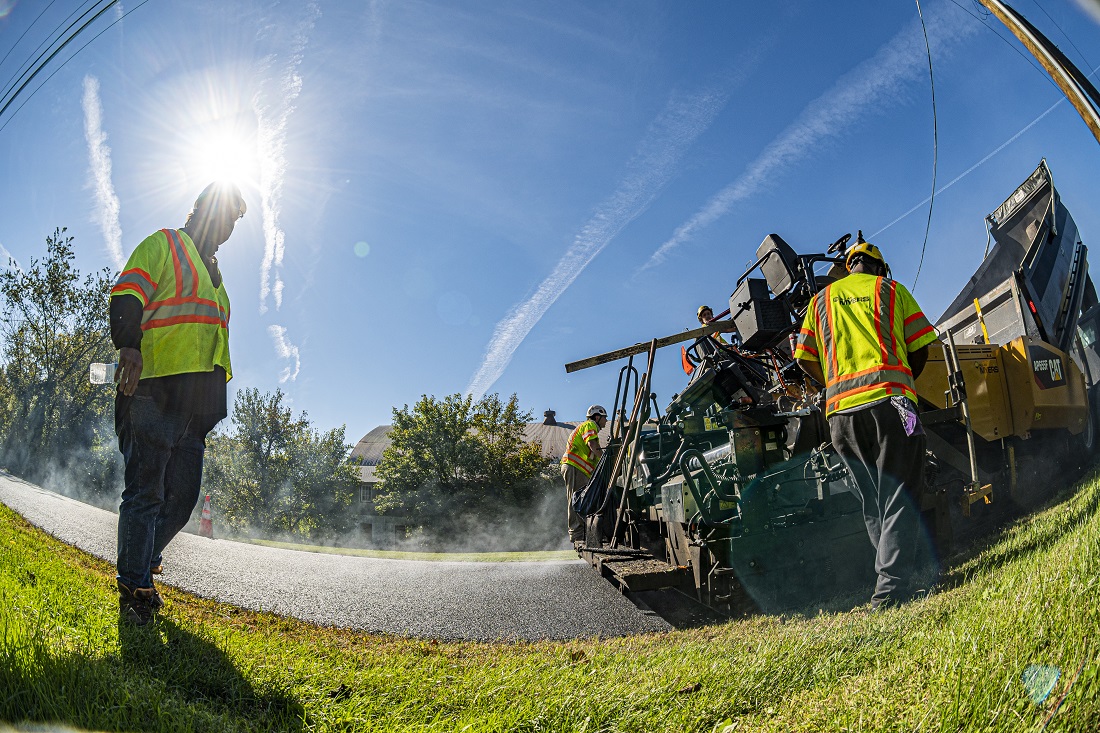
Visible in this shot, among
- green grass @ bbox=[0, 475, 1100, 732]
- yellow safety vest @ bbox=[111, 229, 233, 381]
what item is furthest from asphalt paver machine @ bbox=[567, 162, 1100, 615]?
yellow safety vest @ bbox=[111, 229, 233, 381]

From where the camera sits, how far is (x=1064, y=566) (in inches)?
71.9

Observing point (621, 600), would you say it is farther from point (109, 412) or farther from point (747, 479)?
point (109, 412)

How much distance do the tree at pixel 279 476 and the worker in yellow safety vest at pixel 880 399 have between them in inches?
1195

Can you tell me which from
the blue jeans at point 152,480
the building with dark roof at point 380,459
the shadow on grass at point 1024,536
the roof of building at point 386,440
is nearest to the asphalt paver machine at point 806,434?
the shadow on grass at point 1024,536

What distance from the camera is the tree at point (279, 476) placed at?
29781 millimetres

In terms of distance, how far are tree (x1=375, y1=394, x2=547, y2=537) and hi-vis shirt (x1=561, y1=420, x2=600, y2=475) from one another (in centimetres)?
1678

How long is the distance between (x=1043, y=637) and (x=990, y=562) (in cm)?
190

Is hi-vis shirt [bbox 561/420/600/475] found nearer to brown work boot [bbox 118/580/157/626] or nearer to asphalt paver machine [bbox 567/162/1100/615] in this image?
asphalt paver machine [bbox 567/162/1100/615]

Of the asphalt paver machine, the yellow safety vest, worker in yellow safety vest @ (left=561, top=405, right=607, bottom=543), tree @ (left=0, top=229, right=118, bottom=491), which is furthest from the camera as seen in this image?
tree @ (left=0, top=229, right=118, bottom=491)

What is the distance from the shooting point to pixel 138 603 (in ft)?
7.37

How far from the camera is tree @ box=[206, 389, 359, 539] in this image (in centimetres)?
2978

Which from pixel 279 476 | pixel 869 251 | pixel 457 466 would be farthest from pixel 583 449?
pixel 279 476

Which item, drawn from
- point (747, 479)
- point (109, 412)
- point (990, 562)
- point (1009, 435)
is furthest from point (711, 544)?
point (109, 412)

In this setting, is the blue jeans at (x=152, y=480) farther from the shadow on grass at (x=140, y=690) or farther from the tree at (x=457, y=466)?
the tree at (x=457, y=466)
